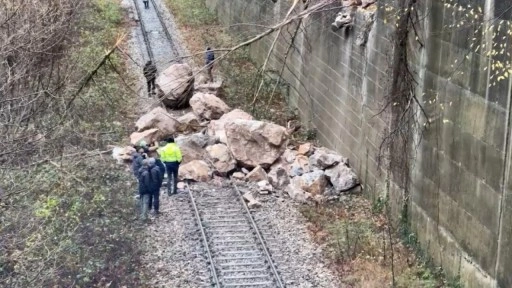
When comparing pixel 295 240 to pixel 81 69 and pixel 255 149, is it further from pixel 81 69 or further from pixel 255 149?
pixel 81 69

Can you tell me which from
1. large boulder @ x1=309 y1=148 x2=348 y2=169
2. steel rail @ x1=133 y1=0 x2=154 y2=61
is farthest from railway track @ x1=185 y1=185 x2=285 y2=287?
steel rail @ x1=133 y1=0 x2=154 y2=61

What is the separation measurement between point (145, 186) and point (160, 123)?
6096mm

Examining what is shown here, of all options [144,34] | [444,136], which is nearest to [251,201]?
[444,136]

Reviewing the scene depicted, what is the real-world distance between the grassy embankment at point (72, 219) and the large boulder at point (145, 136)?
0.73 metres

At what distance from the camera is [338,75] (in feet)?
61.5

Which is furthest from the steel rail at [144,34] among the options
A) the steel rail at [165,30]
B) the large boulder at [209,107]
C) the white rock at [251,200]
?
the white rock at [251,200]

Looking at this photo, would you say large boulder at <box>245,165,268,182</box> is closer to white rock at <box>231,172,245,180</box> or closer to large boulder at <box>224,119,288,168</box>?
white rock at <box>231,172,245,180</box>

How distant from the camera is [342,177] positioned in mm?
17016

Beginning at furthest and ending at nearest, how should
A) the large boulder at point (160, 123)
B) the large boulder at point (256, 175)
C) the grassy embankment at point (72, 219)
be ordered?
the large boulder at point (160, 123) < the large boulder at point (256, 175) < the grassy embankment at point (72, 219)

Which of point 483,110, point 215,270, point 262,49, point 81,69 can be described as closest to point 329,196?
point 215,270

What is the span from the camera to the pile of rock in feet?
55.7

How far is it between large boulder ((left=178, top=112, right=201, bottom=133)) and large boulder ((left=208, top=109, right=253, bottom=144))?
0.59 m

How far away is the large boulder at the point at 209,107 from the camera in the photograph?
22.5m

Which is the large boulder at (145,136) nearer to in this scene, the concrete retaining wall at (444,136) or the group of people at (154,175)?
the group of people at (154,175)
